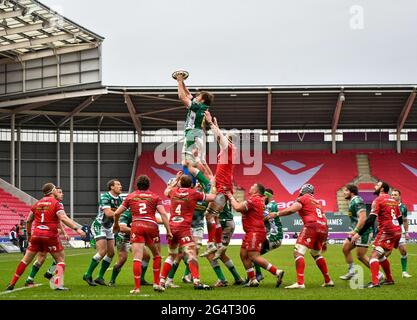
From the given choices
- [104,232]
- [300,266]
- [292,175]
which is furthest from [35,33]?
[300,266]

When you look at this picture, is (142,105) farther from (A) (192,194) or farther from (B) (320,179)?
(A) (192,194)

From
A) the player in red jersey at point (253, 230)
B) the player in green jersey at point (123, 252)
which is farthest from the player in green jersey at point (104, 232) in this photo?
the player in red jersey at point (253, 230)

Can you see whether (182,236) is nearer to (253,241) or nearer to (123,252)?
(253,241)

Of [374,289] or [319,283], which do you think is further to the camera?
[319,283]

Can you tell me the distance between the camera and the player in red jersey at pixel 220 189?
15469mm

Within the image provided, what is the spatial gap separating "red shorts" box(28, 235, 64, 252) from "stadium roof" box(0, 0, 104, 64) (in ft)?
90.3

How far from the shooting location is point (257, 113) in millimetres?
62062

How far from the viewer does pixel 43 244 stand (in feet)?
50.1

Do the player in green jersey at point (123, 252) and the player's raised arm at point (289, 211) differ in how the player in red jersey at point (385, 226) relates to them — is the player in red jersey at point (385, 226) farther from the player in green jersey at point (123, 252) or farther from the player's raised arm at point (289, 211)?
the player in green jersey at point (123, 252)

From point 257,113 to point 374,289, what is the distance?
47.7 m

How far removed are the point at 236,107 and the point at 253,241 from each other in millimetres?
45441

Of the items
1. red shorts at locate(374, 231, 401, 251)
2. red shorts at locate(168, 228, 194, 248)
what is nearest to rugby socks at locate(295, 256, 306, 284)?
red shorts at locate(374, 231, 401, 251)
